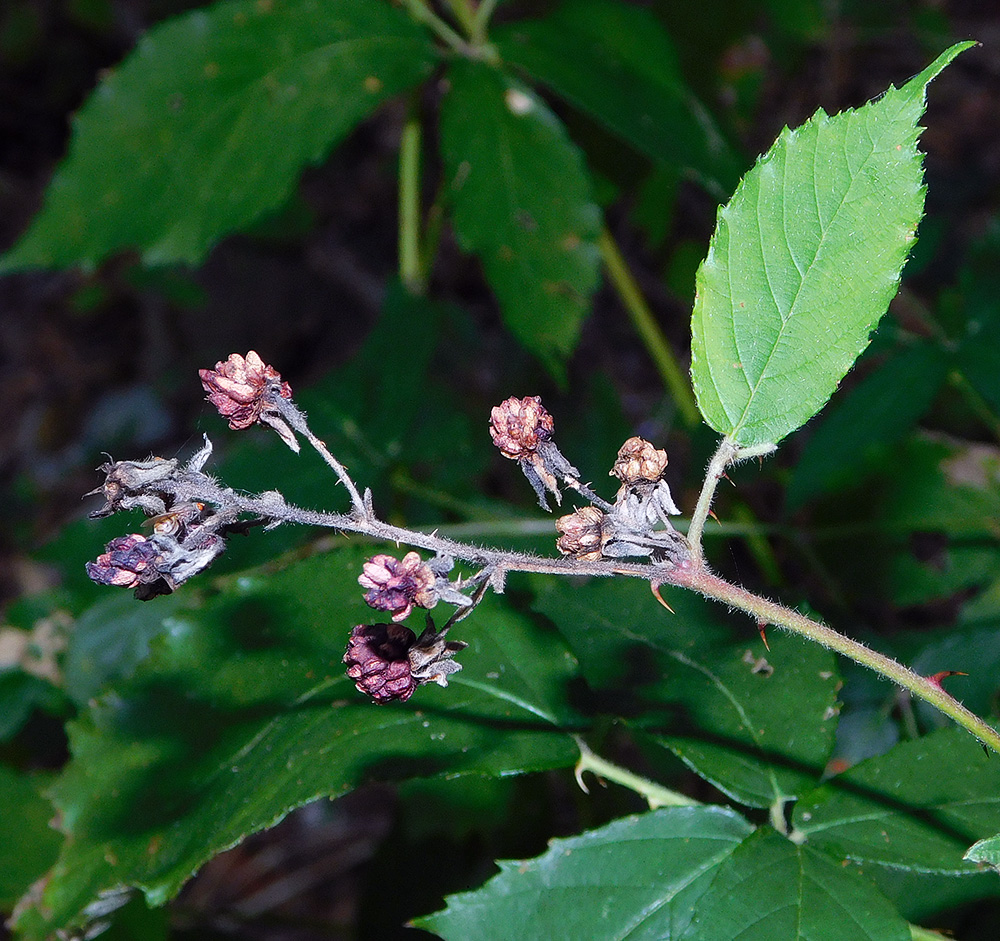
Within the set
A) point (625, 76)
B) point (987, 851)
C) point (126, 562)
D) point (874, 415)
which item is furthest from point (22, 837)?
point (625, 76)

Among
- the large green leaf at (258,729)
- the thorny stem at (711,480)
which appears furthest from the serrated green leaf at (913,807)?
the thorny stem at (711,480)

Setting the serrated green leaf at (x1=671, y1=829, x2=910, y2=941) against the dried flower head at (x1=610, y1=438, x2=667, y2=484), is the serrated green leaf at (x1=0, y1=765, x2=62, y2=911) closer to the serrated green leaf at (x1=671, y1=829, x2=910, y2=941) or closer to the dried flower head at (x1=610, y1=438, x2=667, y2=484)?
the serrated green leaf at (x1=671, y1=829, x2=910, y2=941)

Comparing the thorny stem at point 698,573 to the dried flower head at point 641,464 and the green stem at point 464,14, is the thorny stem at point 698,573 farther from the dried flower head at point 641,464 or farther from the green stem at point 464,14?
the green stem at point 464,14

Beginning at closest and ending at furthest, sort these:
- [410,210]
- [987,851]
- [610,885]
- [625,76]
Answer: [987,851]
[610,885]
[625,76]
[410,210]

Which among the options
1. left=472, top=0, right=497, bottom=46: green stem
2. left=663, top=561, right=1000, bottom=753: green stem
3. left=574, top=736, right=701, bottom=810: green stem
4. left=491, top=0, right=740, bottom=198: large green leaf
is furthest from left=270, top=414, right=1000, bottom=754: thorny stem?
left=472, top=0, right=497, bottom=46: green stem

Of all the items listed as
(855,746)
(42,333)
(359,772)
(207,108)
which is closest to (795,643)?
(359,772)

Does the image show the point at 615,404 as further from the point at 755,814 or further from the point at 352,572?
the point at 352,572

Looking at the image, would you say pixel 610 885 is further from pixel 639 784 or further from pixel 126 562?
pixel 126 562
